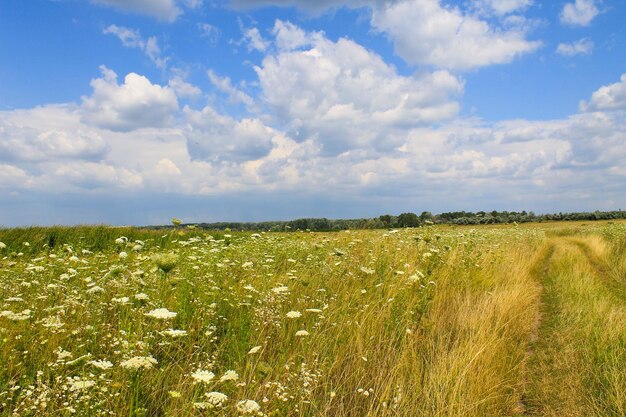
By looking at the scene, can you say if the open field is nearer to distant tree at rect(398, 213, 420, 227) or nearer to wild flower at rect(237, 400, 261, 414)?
wild flower at rect(237, 400, 261, 414)

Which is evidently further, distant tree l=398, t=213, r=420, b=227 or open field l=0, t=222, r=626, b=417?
distant tree l=398, t=213, r=420, b=227

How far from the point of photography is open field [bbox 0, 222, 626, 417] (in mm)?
3141

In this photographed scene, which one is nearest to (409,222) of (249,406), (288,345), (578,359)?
(578,359)

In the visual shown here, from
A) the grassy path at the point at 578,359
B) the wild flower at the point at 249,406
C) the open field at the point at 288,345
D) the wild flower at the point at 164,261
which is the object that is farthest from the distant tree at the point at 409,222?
the wild flower at the point at 249,406

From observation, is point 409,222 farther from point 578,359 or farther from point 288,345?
point 288,345

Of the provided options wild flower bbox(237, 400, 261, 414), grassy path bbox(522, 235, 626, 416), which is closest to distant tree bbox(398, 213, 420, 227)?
grassy path bbox(522, 235, 626, 416)

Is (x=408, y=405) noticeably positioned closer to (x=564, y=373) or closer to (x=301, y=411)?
(x=301, y=411)

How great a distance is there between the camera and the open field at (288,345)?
10.3 ft

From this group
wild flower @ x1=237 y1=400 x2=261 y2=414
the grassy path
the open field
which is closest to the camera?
wild flower @ x1=237 y1=400 x2=261 y2=414

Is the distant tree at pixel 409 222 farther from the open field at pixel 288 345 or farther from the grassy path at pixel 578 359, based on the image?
the open field at pixel 288 345

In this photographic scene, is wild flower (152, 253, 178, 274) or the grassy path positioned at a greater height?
wild flower (152, 253, 178, 274)

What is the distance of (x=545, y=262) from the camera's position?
610 inches

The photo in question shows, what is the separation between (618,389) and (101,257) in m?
7.36

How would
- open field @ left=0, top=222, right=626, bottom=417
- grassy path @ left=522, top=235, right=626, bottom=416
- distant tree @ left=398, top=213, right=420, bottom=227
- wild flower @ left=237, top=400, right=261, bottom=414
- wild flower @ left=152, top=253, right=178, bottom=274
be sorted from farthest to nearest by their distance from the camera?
1. distant tree @ left=398, top=213, right=420, bottom=227
2. grassy path @ left=522, top=235, right=626, bottom=416
3. wild flower @ left=152, top=253, right=178, bottom=274
4. open field @ left=0, top=222, right=626, bottom=417
5. wild flower @ left=237, top=400, right=261, bottom=414
